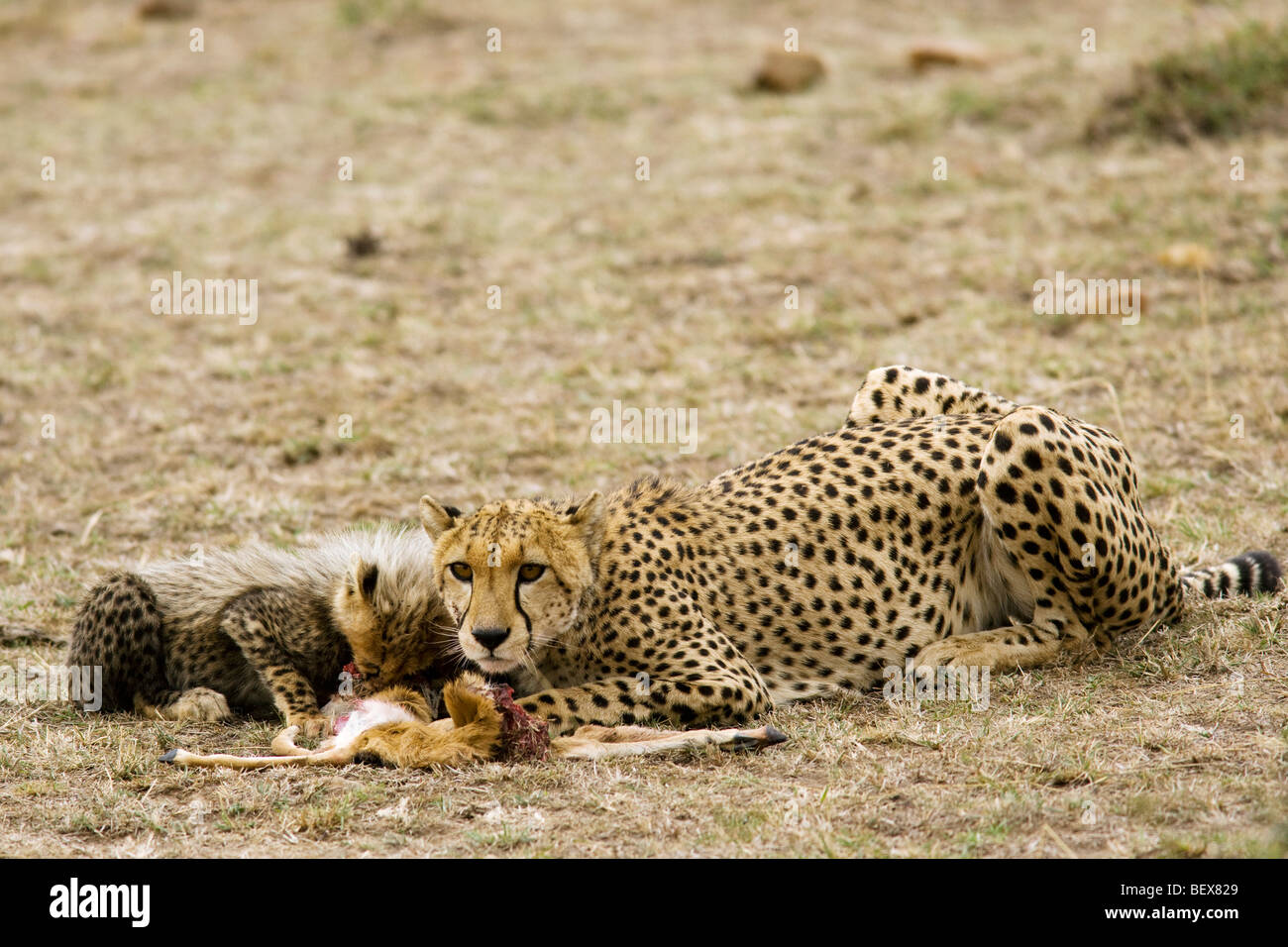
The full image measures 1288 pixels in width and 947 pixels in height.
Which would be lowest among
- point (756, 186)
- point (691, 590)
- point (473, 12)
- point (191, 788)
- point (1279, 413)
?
point (191, 788)

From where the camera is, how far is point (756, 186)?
1210 centimetres

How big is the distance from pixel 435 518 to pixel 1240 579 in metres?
3.04

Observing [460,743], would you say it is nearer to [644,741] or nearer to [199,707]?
[644,741]

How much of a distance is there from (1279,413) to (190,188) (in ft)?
29.2

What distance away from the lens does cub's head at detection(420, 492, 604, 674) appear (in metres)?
4.75

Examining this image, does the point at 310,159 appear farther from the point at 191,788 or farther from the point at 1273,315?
the point at 191,788

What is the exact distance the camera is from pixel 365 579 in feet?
16.9

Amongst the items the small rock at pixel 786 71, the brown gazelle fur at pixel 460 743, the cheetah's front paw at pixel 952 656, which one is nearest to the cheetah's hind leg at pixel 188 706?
the brown gazelle fur at pixel 460 743

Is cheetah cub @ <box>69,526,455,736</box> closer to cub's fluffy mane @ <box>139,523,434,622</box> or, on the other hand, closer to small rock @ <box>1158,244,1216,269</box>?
cub's fluffy mane @ <box>139,523,434,622</box>

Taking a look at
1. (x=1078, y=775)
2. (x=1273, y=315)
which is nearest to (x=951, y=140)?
(x=1273, y=315)

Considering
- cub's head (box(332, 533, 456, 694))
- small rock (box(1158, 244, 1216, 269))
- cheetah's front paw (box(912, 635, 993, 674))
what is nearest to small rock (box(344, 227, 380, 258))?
small rock (box(1158, 244, 1216, 269))

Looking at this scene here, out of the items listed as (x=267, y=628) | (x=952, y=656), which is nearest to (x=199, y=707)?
(x=267, y=628)

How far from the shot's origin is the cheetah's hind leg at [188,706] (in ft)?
17.6
